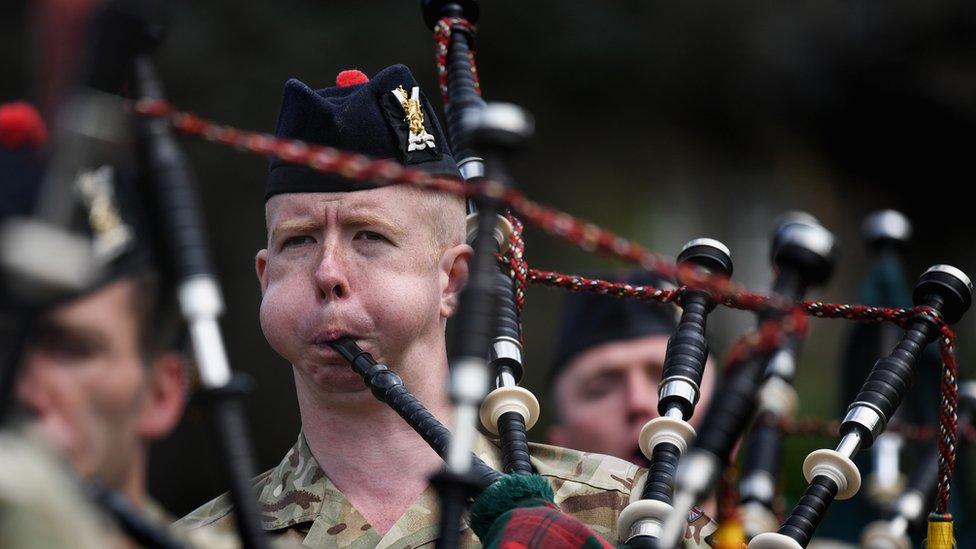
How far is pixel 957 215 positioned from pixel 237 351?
5818 mm

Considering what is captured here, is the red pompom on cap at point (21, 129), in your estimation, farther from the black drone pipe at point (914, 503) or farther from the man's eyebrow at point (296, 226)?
the black drone pipe at point (914, 503)

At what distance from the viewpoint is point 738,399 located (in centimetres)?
189

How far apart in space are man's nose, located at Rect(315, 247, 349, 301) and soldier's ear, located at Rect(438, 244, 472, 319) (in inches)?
11.2

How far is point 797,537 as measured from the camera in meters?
2.60

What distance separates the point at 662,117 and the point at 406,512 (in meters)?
8.68

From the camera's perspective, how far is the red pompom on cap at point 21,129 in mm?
1839

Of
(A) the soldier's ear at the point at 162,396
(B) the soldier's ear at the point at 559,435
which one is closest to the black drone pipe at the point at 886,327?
(B) the soldier's ear at the point at 559,435

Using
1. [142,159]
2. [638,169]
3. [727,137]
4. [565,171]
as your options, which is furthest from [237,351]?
[142,159]

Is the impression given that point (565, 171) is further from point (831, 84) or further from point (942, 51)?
point (942, 51)

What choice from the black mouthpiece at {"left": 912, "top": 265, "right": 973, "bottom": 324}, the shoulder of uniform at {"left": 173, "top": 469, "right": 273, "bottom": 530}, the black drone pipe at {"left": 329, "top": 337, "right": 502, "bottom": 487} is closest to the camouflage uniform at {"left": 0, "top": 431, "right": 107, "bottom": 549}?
the black drone pipe at {"left": 329, "top": 337, "right": 502, "bottom": 487}

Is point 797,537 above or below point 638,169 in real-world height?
below

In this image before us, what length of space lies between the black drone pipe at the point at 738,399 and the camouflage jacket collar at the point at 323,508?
1.07 m

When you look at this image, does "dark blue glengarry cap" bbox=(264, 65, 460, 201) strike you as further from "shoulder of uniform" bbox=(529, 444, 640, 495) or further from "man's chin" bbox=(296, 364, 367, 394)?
A: "shoulder of uniform" bbox=(529, 444, 640, 495)

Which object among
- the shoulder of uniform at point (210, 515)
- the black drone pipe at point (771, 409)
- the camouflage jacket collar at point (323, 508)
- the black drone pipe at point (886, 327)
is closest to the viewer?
the black drone pipe at point (771, 409)
